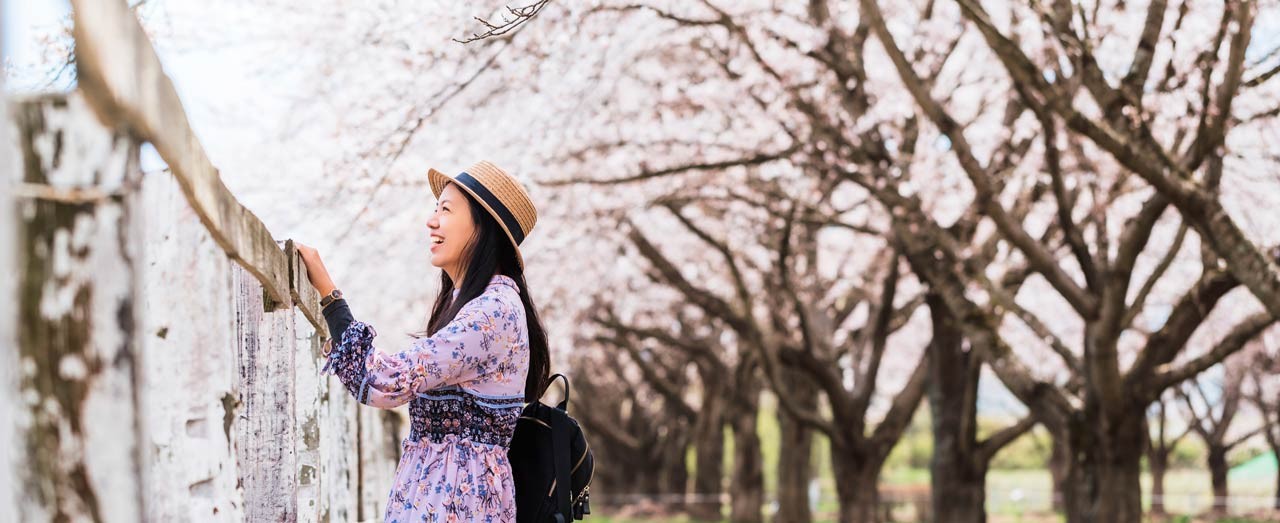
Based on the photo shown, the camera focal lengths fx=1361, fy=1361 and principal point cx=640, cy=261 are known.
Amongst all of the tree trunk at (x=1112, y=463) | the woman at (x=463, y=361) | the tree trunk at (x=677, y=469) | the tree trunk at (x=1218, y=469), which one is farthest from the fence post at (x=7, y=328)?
the tree trunk at (x=1218, y=469)

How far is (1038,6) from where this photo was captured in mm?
7344

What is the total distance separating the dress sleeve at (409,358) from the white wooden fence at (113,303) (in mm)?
638

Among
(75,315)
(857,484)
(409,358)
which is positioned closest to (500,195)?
(409,358)

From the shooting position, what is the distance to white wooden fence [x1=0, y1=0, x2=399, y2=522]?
57.1 inches

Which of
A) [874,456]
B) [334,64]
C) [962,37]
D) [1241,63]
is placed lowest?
[874,456]

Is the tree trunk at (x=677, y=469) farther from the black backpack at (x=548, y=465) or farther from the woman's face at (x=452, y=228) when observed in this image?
the woman's face at (x=452, y=228)

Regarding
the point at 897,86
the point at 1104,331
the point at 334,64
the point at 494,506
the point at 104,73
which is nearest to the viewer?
the point at 104,73

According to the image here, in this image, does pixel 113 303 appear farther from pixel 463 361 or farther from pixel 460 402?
pixel 460 402

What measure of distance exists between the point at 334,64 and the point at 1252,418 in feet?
129

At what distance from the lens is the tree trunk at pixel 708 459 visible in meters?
24.3

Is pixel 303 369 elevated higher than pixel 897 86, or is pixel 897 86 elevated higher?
pixel 897 86

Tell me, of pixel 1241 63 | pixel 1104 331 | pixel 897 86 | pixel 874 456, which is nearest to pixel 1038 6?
pixel 1241 63

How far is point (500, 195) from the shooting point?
334cm

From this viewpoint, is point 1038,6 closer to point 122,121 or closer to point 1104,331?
point 1104,331
